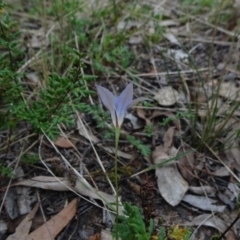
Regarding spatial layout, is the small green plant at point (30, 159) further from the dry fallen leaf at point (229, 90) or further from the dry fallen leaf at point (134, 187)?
the dry fallen leaf at point (229, 90)

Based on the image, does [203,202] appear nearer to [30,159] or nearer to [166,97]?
A: [166,97]

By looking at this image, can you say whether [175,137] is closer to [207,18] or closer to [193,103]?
[193,103]

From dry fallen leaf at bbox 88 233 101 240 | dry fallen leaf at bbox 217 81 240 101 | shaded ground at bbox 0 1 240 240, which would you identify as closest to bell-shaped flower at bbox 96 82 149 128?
shaded ground at bbox 0 1 240 240

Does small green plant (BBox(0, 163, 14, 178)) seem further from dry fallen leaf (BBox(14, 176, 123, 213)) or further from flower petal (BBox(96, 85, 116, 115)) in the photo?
flower petal (BBox(96, 85, 116, 115))

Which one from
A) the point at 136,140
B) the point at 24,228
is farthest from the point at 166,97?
the point at 24,228

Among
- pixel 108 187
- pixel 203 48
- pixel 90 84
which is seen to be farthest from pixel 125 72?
pixel 108 187

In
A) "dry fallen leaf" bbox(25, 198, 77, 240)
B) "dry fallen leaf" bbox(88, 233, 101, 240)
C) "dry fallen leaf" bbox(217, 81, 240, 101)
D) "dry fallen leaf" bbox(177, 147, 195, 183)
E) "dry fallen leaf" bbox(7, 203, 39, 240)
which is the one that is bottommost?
"dry fallen leaf" bbox(177, 147, 195, 183)
